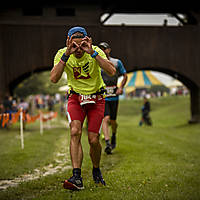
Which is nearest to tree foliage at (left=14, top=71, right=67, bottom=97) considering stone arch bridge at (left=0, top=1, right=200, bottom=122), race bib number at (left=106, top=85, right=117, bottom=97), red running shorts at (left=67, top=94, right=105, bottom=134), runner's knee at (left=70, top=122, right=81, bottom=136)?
stone arch bridge at (left=0, top=1, right=200, bottom=122)

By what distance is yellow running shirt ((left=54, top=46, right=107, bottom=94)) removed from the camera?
14.9ft

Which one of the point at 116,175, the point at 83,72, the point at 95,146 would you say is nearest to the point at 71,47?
the point at 83,72

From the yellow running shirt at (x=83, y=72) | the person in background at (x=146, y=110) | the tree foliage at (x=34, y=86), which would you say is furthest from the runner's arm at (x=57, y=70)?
the tree foliage at (x=34, y=86)

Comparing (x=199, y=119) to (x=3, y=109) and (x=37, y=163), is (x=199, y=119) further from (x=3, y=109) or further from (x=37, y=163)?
(x=37, y=163)

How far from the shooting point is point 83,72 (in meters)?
4.59

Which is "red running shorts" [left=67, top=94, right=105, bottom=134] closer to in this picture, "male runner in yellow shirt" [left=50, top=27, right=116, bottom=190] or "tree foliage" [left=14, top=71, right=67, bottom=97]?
→ "male runner in yellow shirt" [left=50, top=27, right=116, bottom=190]

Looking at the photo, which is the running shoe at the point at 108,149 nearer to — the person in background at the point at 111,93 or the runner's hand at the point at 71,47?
the person in background at the point at 111,93

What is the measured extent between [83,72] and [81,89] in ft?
0.79

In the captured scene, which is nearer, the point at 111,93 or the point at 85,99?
the point at 85,99

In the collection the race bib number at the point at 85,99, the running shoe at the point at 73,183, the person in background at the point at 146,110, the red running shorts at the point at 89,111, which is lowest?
the person in background at the point at 146,110

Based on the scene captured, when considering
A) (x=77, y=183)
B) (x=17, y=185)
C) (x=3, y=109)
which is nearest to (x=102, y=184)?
(x=77, y=183)

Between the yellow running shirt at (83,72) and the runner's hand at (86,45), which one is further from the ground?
the runner's hand at (86,45)

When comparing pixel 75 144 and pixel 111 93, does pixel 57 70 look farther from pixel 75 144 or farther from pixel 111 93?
pixel 111 93

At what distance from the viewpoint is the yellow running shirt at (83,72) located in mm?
4527
